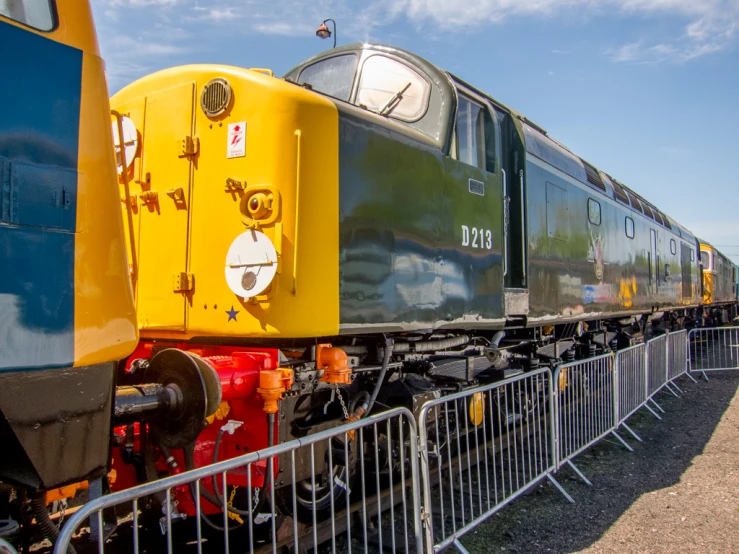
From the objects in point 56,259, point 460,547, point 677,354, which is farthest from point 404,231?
point 677,354

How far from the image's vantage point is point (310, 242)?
3443mm

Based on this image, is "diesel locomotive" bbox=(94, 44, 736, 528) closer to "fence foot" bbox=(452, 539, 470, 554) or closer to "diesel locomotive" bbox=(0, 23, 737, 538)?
"diesel locomotive" bbox=(0, 23, 737, 538)

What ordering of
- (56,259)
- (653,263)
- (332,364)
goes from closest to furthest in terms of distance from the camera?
1. (56,259)
2. (332,364)
3. (653,263)

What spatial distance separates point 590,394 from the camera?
256 inches

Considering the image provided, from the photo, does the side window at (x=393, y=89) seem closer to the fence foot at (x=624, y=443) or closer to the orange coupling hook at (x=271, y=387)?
the orange coupling hook at (x=271, y=387)

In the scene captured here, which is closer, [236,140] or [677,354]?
[236,140]

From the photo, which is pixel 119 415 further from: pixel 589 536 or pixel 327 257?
pixel 589 536

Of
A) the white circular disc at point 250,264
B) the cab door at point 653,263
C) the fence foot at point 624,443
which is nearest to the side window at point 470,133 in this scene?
the white circular disc at point 250,264

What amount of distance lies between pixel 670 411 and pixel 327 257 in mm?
7716

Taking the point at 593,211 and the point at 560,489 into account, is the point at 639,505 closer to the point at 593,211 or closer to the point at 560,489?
the point at 560,489

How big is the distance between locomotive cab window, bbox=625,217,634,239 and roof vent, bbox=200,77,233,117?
28.0 ft

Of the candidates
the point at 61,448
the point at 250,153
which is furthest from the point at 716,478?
the point at 61,448

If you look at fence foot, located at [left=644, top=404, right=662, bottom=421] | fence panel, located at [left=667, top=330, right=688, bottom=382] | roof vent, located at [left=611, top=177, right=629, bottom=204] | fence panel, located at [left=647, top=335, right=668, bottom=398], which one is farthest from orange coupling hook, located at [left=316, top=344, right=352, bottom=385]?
fence panel, located at [left=667, top=330, right=688, bottom=382]

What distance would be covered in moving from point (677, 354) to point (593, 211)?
503cm
